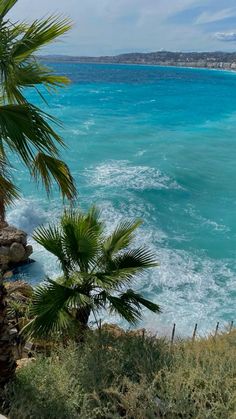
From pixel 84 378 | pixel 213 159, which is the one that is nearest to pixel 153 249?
pixel 84 378

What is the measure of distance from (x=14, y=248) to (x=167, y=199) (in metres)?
9.21

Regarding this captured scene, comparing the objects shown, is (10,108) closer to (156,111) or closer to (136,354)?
(136,354)

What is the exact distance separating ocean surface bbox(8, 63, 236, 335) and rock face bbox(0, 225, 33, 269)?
508 mm

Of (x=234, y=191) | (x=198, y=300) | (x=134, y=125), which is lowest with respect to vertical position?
(x=198, y=300)

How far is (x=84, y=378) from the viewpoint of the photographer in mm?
5582

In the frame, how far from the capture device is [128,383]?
5.29 metres

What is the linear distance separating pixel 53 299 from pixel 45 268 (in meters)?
8.74

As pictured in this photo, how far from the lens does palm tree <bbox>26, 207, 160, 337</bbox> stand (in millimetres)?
6164

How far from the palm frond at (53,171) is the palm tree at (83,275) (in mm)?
1198

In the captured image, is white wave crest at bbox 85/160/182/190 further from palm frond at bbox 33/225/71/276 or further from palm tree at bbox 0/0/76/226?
palm tree at bbox 0/0/76/226

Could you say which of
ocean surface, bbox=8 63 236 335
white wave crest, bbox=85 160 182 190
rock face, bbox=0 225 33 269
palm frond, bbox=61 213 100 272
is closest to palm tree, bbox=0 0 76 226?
palm frond, bbox=61 213 100 272

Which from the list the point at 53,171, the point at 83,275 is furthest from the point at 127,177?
the point at 53,171

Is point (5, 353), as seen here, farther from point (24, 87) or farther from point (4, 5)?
point (4, 5)

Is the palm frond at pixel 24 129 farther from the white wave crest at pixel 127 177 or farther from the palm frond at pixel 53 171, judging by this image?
the white wave crest at pixel 127 177
